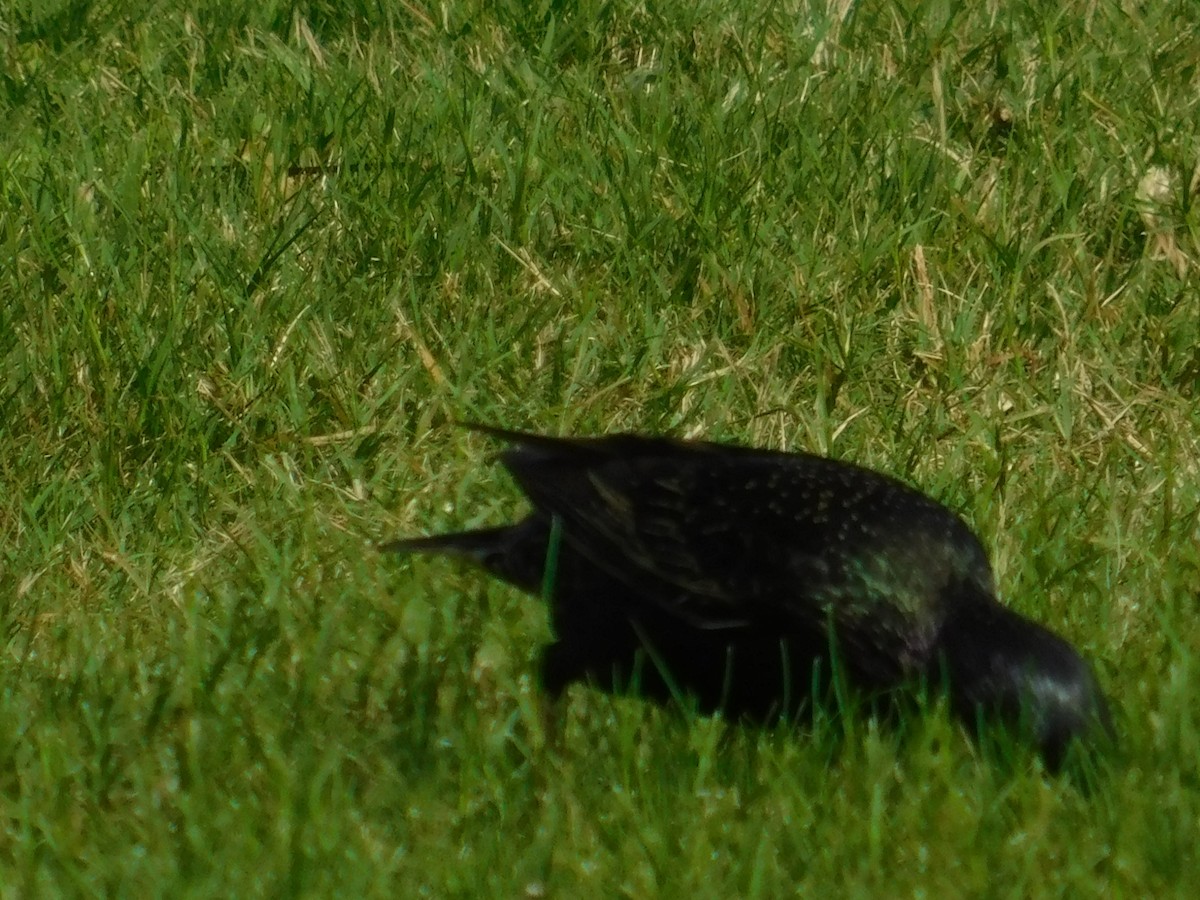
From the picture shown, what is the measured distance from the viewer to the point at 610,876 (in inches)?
132

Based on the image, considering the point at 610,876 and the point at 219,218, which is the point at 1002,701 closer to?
the point at 610,876

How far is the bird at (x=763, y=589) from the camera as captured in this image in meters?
3.71

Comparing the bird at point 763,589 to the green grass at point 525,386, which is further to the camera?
the bird at point 763,589

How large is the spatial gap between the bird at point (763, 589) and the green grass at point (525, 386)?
0.10 metres

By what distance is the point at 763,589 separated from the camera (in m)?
3.92

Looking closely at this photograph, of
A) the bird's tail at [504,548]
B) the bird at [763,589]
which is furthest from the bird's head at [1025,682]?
the bird's tail at [504,548]

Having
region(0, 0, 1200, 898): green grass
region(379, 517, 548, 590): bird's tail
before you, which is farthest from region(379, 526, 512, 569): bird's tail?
region(0, 0, 1200, 898): green grass

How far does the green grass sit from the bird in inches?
3.8

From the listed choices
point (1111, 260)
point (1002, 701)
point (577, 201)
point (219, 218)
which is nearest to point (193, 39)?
point (219, 218)

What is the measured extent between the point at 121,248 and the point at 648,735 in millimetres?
2307

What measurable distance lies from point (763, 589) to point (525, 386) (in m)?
1.57

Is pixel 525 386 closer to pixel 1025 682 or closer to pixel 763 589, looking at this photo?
pixel 763 589

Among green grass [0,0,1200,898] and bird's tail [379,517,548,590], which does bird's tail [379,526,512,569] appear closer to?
bird's tail [379,517,548,590]

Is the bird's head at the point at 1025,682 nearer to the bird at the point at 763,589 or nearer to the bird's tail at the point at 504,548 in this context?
the bird at the point at 763,589
